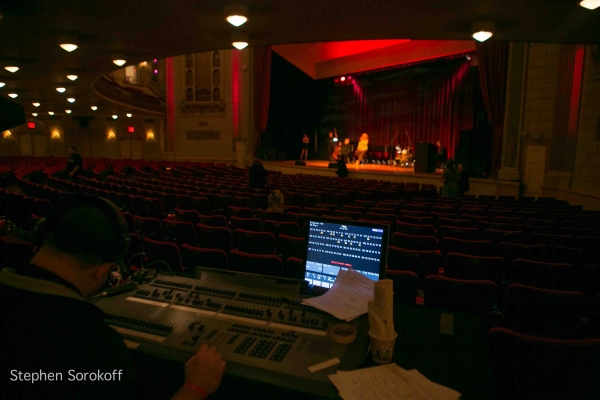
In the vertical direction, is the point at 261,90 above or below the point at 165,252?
above

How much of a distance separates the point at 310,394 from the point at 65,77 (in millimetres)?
13856

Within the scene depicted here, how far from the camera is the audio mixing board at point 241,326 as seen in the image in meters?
1.26

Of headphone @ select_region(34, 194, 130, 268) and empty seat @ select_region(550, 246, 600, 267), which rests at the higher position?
headphone @ select_region(34, 194, 130, 268)

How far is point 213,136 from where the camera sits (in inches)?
799

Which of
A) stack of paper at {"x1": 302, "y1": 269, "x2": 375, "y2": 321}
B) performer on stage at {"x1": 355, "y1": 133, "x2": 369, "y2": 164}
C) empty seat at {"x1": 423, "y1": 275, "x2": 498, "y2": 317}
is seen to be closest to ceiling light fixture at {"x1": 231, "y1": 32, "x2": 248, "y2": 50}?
empty seat at {"x1": 423, "y1": 275, "x2": 498, "y2": 317}

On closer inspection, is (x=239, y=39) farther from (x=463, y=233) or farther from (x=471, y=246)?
(x=471, y=246)

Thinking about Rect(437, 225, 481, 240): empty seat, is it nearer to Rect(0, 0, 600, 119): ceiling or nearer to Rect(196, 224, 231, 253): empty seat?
Rect(196, 224, 231, 253): empty seat

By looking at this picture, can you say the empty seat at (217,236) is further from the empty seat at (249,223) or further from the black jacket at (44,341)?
the black jacket at (44,341)

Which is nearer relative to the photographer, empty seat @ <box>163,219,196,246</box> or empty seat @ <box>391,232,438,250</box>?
empty seat @ <box>391,232,438,250</box>

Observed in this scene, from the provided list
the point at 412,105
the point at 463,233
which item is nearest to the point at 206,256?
the point at 463,233

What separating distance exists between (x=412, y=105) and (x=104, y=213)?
21042 millimetres

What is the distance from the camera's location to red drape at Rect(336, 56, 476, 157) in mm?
18469

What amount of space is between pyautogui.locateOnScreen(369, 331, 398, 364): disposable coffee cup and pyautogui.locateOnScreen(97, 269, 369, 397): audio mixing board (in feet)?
0.18

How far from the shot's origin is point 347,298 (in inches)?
65.9
